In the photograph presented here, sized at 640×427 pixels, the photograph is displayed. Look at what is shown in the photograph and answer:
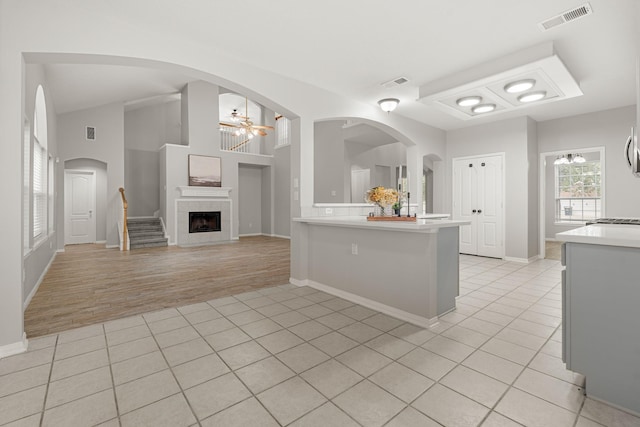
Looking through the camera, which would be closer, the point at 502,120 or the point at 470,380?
the point at 470,380

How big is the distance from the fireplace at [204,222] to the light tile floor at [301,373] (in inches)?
232

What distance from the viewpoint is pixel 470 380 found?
→ 1.91 meters

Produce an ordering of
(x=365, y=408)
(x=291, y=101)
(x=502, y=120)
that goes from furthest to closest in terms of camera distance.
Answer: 1. (x=502, y=120)
2. (x=291, y=101)
3. (x=365, y=408)

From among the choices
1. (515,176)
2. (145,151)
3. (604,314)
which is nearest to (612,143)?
(515,176)

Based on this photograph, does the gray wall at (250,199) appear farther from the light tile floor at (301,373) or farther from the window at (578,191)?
the window at (578,191)

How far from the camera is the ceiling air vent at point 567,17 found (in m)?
2.65

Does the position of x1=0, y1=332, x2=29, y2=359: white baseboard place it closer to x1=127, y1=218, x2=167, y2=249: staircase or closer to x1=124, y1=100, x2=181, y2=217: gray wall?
x1=127, y1=218, x2=167, y2=249: staircase

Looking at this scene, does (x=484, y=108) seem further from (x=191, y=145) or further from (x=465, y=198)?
(x=191, y=145)

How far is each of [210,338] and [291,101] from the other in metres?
3.07

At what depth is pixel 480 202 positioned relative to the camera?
650 centimetres

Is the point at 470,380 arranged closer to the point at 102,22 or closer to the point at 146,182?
the point at 102,22

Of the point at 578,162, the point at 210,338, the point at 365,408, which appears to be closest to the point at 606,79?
the point at 578,162

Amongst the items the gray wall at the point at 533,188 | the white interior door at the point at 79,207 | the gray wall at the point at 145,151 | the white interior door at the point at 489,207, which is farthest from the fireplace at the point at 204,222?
the gray wall at the point at 533,188

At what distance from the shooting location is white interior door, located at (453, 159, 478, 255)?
6.60m
